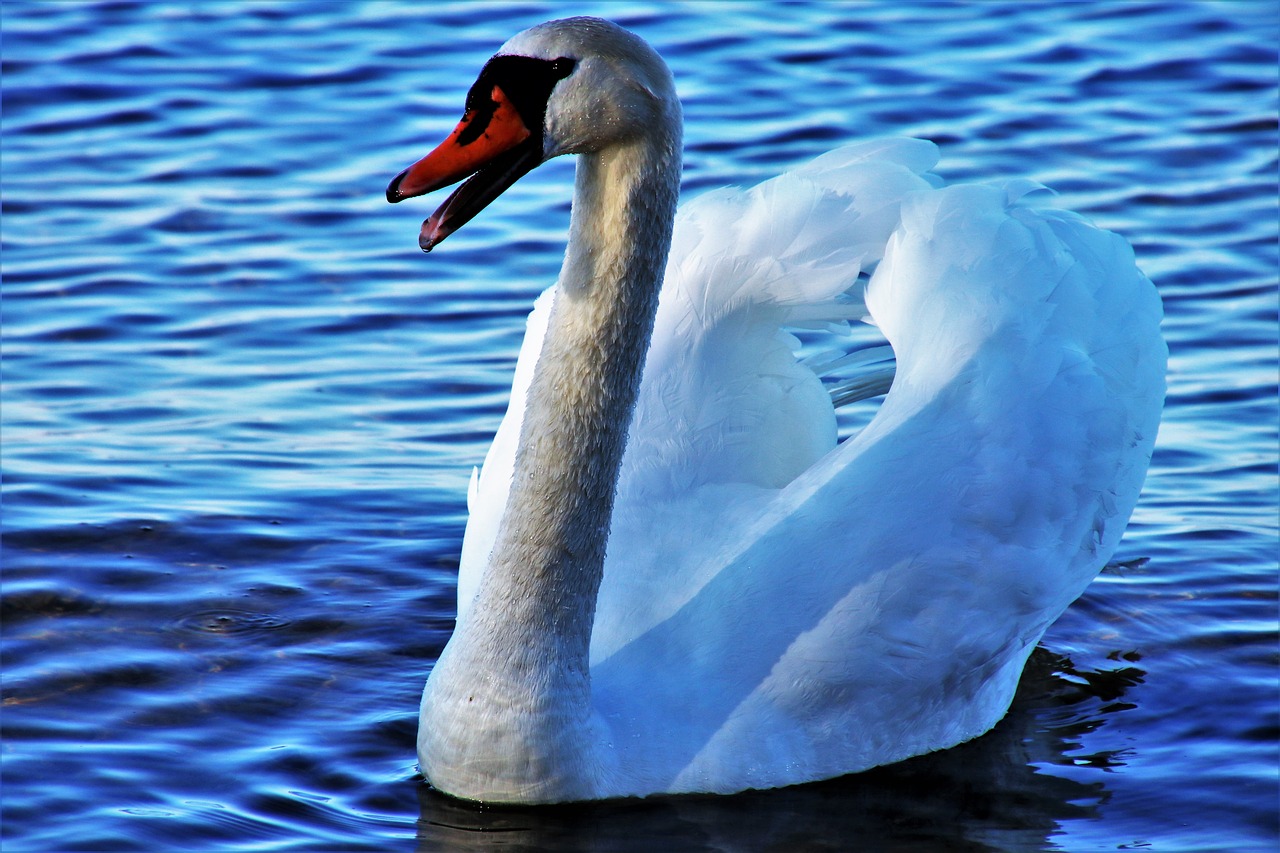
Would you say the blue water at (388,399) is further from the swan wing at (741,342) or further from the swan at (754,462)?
the swan wing at (741,342)

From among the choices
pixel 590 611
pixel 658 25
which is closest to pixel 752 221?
pixel 590 611

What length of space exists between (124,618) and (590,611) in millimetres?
2010

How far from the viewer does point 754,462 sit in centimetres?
562

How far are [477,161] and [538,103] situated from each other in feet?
0.66

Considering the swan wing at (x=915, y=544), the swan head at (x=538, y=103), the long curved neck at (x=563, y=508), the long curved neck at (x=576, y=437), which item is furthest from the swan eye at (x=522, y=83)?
the swan wing at (x=915, y=544)

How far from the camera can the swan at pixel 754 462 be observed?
4621mm

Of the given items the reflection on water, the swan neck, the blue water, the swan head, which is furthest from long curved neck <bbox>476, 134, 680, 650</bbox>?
the blue water

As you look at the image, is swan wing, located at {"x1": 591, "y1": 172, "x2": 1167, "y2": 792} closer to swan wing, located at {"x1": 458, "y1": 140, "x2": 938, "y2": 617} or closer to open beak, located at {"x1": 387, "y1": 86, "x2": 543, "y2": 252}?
swan wing, located at {"x1": 458, "y1": 140, "x2": 938, "y2": 617}

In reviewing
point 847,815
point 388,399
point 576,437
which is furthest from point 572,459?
point 388,399

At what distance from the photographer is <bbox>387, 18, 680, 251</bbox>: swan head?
4305 millimetres

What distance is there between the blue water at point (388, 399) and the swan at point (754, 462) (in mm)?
269

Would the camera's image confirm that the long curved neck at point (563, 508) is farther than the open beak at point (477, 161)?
Yes

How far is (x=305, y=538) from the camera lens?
6902 mm

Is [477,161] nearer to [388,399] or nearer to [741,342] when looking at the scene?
[741,342]
